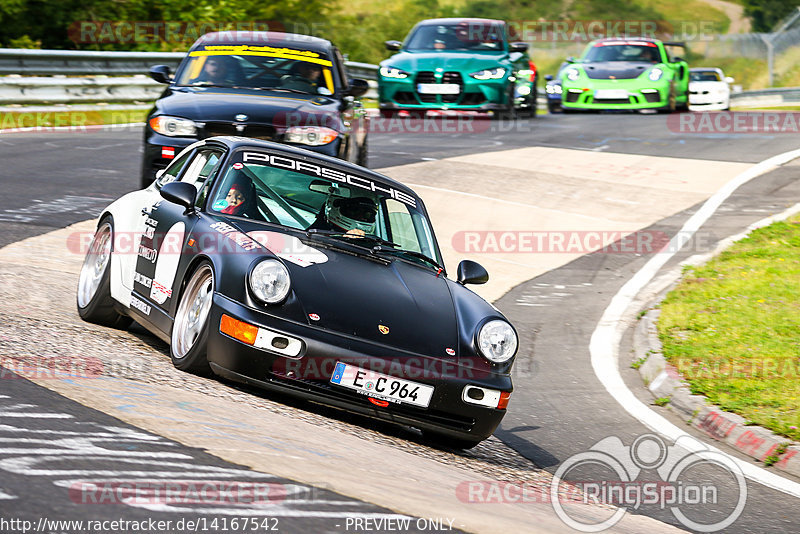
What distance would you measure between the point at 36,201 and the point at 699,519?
835 centimetres

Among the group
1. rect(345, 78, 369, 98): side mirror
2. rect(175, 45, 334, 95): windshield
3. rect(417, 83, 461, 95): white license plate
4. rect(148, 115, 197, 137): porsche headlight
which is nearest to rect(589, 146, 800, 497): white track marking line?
rect(345, 78, 369, 98): side mirror

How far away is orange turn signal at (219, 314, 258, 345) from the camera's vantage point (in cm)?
534

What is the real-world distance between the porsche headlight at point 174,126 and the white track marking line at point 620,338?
4018 millimetres

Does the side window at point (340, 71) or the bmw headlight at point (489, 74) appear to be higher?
the side window at point (340, 71)

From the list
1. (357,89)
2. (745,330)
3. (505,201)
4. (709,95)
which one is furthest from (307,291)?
(709,95)

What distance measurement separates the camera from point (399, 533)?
362cm

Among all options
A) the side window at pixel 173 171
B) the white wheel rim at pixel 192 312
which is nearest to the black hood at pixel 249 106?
the side window at pixel 173 171

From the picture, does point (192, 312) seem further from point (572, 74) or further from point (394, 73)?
point (572, 74)

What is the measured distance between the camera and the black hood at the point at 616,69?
2231 centimetres

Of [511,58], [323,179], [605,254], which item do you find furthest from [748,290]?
[511,58]

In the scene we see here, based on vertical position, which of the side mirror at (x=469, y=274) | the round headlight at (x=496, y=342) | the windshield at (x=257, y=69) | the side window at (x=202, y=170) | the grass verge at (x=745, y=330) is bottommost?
the grass verge at (x=745, y=330)

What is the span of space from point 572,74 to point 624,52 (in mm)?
1293

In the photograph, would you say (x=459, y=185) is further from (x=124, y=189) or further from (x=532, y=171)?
(x=124, y=189)

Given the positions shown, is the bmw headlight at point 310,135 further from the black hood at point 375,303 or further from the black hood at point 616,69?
the black hood at point 616,69
